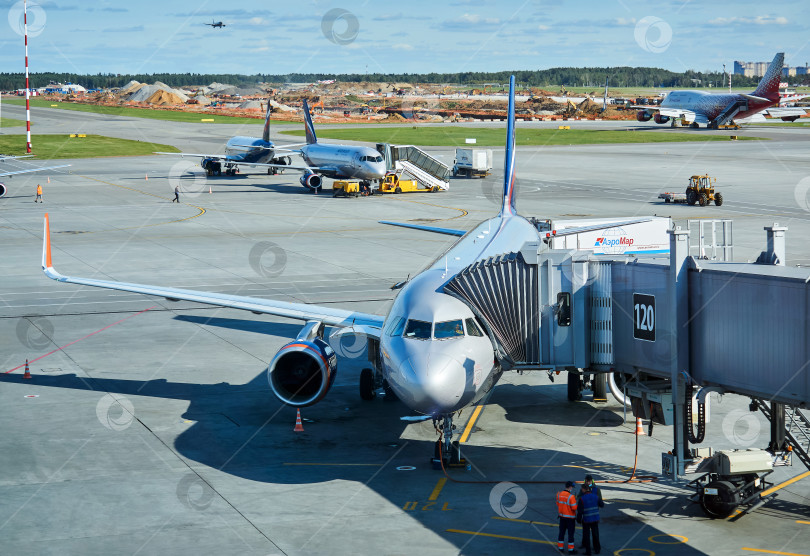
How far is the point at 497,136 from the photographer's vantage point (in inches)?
6230

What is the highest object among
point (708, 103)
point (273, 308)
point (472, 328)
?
point (708, 103)

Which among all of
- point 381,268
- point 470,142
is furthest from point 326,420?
point 470,142

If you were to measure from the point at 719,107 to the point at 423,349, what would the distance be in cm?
15389

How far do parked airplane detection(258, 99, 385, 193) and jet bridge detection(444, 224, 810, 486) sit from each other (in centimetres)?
6043

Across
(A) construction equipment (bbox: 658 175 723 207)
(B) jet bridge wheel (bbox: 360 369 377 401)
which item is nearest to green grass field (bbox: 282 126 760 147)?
(A) construction equipment (bbox: 658 175 723 207)

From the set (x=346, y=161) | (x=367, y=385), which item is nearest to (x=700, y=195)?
(x=346, y=161)

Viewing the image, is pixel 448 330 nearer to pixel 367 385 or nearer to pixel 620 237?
pixel 367 385

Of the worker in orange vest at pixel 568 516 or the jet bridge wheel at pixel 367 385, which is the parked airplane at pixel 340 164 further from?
the worker in orange vest at pixel 568 516

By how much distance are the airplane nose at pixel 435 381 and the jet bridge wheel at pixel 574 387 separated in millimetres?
8465

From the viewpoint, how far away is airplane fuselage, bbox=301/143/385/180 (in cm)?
8512

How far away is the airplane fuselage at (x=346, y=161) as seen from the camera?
279ft

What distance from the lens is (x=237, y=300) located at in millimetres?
30172

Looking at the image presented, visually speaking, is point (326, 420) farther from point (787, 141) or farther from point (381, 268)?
point (787, 141)

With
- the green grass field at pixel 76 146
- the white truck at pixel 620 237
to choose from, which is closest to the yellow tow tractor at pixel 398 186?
the white truck at pixel 620 237
